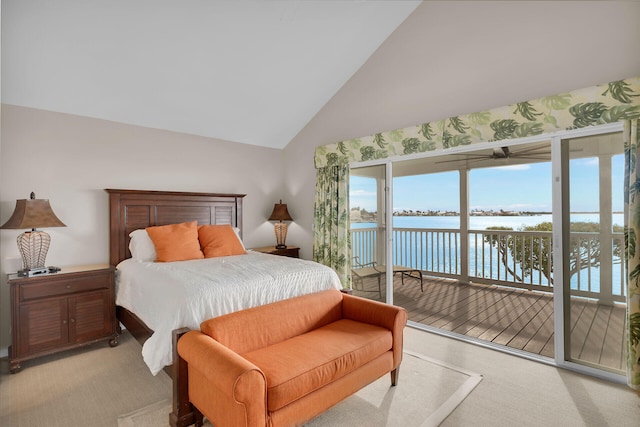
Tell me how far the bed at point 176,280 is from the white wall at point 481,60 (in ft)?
6.93

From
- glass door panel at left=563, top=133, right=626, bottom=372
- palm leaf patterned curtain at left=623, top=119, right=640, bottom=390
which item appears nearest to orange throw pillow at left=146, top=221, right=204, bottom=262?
glass door panel at left=563, top=133, right=626, bottom=372

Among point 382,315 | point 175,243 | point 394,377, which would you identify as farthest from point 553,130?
point 175,243

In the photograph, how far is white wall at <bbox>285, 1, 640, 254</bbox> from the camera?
2.34 metres

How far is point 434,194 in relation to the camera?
16.0 ft

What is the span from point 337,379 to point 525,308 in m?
3.19

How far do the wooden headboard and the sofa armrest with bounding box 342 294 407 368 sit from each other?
248 centimetres

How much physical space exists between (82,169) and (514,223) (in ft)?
18.0

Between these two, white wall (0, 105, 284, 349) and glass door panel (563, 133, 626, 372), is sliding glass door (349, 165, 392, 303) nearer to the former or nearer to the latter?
glass door panel (563, 133, 626, 372)

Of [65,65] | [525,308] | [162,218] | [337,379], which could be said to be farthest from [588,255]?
[65,65]

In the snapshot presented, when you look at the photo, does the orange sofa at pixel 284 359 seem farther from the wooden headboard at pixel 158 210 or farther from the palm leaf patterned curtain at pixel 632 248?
the wooden headboard at pixel 158 210

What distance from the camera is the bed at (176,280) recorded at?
6.66ft

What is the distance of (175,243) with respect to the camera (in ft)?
10.9

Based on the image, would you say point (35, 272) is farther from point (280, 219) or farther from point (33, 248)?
point (280, 219)

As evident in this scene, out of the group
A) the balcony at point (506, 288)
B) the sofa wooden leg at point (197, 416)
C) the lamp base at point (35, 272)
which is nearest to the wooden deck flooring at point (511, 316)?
the balcony at point (506, 288)
